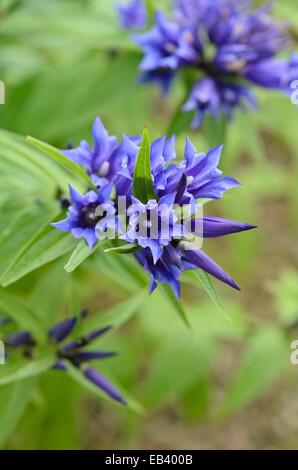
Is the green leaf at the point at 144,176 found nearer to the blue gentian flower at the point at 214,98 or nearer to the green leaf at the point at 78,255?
the green leaf at the point at 78,255

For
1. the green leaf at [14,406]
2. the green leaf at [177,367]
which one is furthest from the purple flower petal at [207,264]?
the green leaf at [177,367]

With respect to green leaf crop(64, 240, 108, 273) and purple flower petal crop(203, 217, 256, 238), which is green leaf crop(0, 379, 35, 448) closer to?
green leaf crop(64, 240, 108, 273)

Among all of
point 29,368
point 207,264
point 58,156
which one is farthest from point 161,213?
point 29,368

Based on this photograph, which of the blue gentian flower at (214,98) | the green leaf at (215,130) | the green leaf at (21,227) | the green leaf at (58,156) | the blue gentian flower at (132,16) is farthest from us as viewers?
the blue gentian flower at (132,16)

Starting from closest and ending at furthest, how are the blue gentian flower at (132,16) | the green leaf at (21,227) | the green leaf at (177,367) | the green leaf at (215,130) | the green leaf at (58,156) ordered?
the green leaf at (58,156) < the green leaf at (21,227) < the green leaf at (215,130) < the blue gentian flower at (132,16) < the green leaf at (177,367)

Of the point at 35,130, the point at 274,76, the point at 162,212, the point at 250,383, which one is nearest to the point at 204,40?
the point at 274,76

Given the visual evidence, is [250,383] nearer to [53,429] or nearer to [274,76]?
[53,429]
